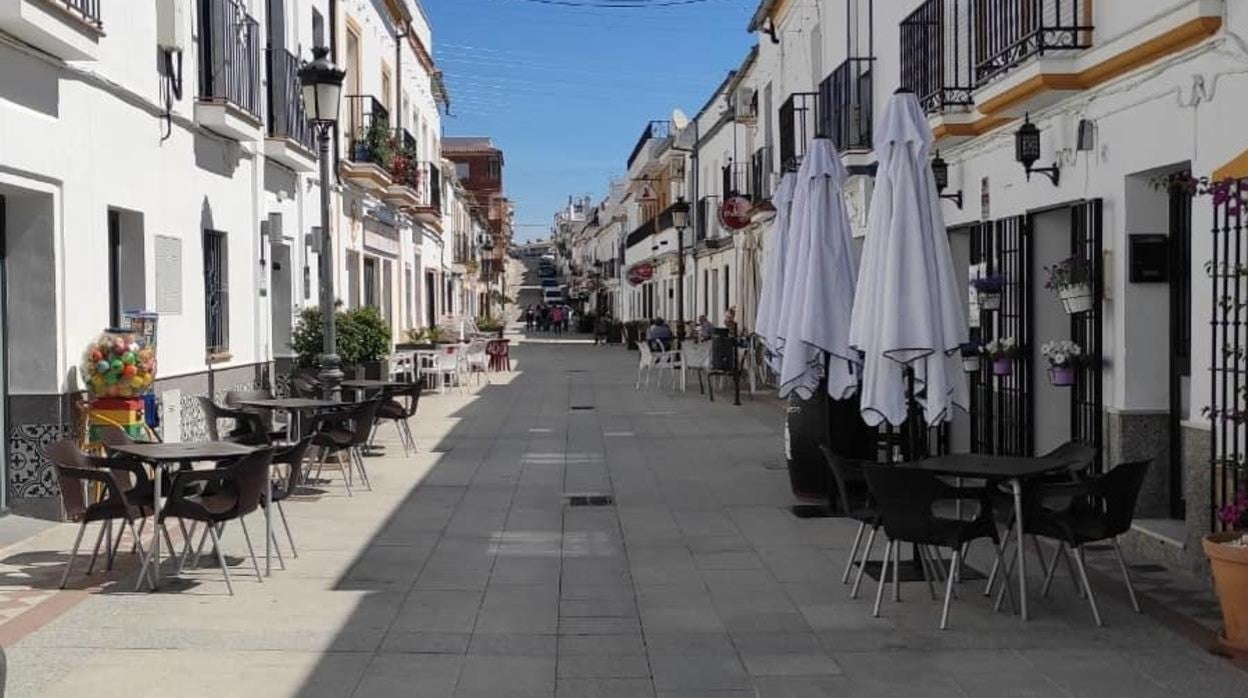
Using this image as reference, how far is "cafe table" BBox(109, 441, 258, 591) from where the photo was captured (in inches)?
269

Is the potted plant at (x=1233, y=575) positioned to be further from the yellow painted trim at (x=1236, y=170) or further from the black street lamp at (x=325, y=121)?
the black street lamp at (x=325, y=121)

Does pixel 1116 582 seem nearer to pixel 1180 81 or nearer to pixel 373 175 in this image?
pixel 1180 81

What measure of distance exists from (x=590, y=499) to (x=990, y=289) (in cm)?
362

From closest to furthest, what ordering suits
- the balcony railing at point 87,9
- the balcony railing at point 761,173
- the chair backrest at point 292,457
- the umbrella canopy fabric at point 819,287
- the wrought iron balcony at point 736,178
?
the chair backrest at point 292,457
the balcony railing at point 87,9
the umbrella canopy fabric at point 819,287
the balcony railing at point 761,173
the wrought iron balcony at point 736,178

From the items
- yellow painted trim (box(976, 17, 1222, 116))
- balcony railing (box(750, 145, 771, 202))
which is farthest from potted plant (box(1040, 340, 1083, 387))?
balcony railing (box(750, 145, 771, 202))

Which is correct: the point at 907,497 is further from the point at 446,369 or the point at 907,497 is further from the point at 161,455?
the point at 446,369

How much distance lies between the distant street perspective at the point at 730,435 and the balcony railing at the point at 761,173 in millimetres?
7383

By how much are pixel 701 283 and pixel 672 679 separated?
27.9 meters

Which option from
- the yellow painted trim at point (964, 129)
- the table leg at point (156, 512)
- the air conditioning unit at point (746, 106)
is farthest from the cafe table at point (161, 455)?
the air conditioning unit at point (746, 106)

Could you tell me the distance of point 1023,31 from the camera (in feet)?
30.0

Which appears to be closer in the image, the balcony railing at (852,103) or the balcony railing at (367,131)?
the balcony railing at (852,103)

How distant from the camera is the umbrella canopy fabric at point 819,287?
340 inches

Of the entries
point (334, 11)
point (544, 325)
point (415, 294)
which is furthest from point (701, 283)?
point (544, 325)

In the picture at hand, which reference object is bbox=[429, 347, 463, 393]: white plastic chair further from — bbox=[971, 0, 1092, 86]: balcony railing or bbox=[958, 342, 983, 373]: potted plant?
bbox=[971, 0, 1092, 86]: balcony railing
